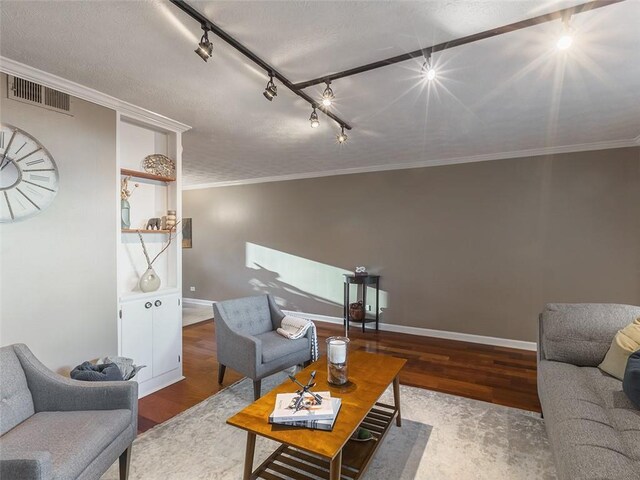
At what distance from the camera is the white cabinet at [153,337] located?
2.85 metres

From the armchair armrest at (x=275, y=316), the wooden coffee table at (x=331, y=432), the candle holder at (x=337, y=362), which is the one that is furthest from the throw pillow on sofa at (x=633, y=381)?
the armchair armrest at (x=275, y=316)

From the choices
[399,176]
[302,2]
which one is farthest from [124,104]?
[399,176]

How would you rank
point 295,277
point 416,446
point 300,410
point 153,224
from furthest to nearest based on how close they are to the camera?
point 295,277 < point 153,224 < point 416,446 < point 300,410

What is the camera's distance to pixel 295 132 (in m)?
3.51

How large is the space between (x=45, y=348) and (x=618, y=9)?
3.97 m

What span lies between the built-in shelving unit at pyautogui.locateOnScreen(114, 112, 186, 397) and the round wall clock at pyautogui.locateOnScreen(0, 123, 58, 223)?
0.52 meters

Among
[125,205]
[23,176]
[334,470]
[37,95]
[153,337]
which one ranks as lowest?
[334,470]

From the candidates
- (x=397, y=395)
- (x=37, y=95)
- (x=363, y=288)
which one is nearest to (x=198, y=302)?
(x=363, y=288)

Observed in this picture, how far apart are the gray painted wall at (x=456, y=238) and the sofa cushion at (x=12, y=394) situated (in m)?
4.12

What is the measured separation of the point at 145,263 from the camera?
320 cm

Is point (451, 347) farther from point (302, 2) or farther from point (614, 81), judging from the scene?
point (302, 2)

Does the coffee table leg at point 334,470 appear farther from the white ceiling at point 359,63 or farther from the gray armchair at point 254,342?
the white ceiling at point 359,63

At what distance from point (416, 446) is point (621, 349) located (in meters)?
1.45

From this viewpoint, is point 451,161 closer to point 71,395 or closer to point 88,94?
point 88,94
